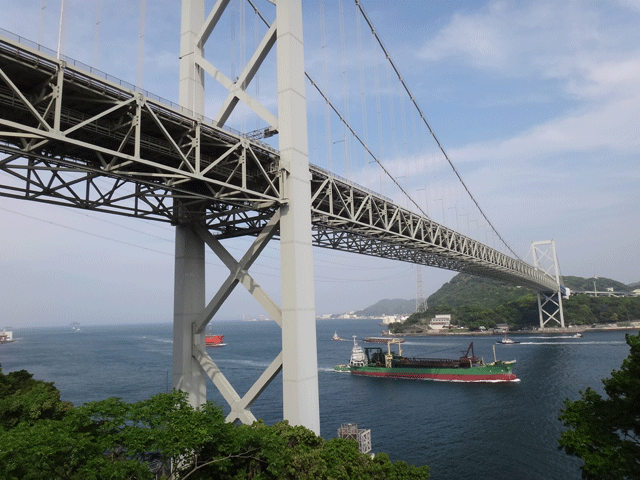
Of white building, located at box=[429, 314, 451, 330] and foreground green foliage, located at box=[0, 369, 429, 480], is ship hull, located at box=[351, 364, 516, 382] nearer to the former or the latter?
foreground green foliage, located at box=[0, 369, 429, 480]

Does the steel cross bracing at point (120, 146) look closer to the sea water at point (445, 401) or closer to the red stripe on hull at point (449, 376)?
the sea water at point (445, 401)

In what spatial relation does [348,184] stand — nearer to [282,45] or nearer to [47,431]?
[282,45]

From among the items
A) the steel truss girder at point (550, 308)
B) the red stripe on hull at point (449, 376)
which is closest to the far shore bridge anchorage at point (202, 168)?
the red stripe on hull at point (449, 376)

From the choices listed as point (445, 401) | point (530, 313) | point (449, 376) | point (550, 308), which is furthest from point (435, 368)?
point (550, 308)

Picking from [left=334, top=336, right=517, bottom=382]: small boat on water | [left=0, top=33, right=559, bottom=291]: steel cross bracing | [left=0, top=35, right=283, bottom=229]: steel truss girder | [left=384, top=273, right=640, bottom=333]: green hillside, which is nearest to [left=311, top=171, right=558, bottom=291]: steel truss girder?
[left=0, top=33, right=559, bottom=291]: steel cross bracing

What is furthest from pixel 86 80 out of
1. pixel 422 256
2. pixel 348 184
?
pixel 422 256
